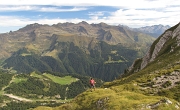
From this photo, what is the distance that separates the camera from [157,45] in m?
164

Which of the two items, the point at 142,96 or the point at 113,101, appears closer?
the point at 113,101

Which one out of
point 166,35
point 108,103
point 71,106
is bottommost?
point 71,106

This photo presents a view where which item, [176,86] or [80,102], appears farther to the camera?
[80,102]

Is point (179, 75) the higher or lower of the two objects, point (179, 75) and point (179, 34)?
the lower

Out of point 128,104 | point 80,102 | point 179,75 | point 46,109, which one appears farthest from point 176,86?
point 46,109

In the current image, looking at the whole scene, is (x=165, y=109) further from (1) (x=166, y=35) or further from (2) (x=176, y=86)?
(1) (x=166, y=35)

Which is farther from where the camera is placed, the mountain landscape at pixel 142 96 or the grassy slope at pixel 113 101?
the grassy slope at pixel 113 101

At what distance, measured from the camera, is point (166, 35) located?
557 ft

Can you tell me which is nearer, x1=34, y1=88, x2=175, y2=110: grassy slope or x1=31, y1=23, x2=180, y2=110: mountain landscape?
x1=31, y1=23, x2=180, y2=110: mountain landscape

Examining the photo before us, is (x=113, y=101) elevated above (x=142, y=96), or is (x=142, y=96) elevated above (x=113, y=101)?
(x=142, y=96)

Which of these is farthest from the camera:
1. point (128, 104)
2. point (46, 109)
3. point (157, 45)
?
point (157, 45)

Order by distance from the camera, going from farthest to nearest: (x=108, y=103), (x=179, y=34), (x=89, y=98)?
(x=179, y=34), (x=89, y=98), (x=108, y=103)

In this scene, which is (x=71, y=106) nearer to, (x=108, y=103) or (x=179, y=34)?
(x=108, y=103)

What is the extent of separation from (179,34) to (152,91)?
92.0 metres
